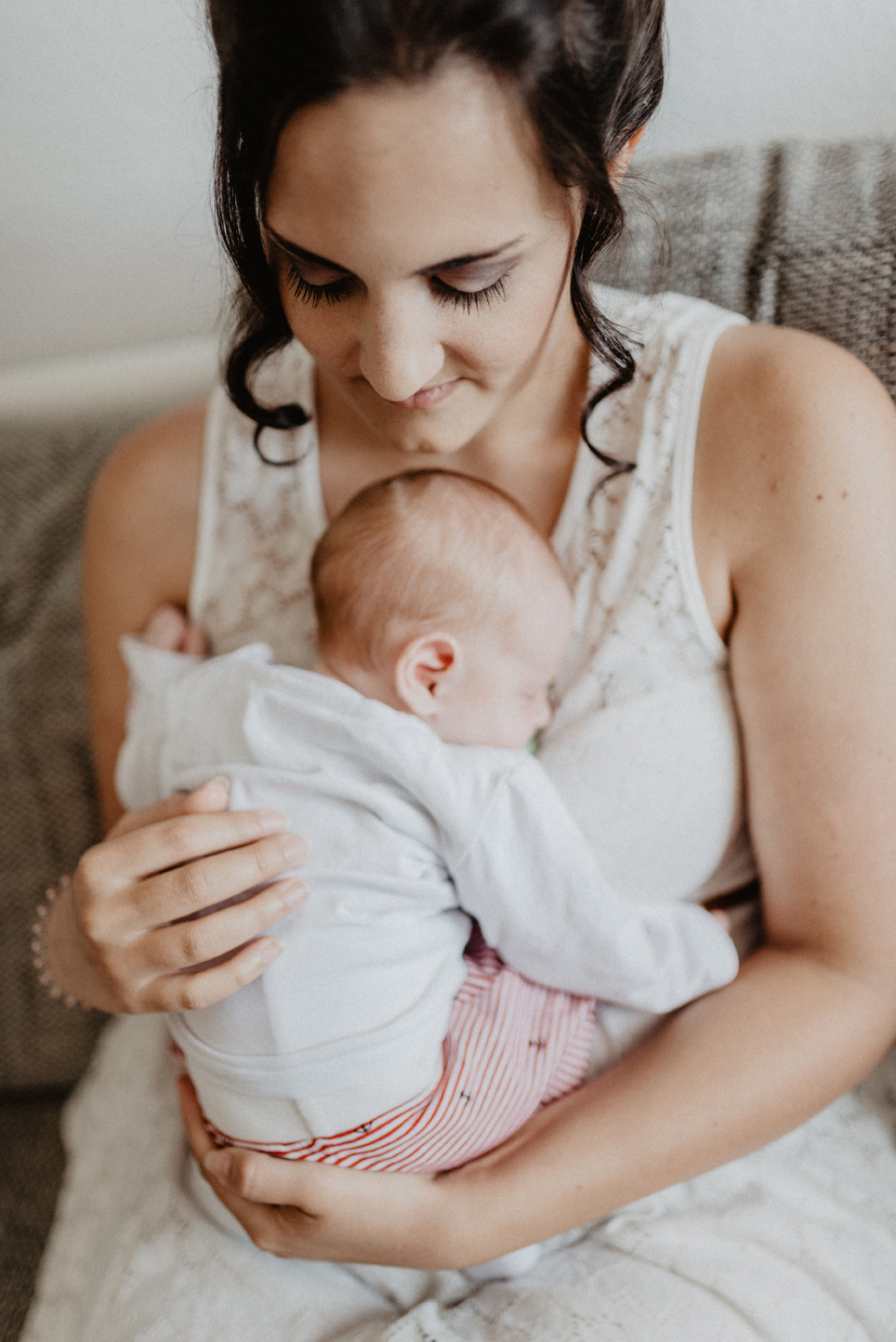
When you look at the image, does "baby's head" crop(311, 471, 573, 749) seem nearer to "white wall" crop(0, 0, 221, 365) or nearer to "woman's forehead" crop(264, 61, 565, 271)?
"woman's forehead" crop(264, 61, 565, 271)

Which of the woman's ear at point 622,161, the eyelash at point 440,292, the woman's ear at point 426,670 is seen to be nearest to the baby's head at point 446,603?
the woman's ear at point 426,670

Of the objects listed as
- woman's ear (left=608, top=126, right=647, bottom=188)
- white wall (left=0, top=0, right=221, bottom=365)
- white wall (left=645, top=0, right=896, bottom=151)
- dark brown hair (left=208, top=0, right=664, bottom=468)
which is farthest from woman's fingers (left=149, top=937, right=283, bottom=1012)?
white wall (left=645, top=0, right=896, bottom=151)

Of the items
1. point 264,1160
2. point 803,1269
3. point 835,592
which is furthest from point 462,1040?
point 835,592

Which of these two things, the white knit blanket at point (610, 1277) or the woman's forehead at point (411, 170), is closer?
the woman's forehead at point (411, 170)

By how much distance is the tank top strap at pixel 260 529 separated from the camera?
3.96 feet

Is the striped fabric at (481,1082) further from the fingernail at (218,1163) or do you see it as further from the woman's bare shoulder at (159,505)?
the woman's bare shoulder at (159,505)

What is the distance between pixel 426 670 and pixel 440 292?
37 centimetres

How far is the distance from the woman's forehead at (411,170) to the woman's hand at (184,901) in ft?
1.68

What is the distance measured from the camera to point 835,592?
933mm

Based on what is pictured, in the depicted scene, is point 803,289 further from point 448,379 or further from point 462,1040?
point 462,1040

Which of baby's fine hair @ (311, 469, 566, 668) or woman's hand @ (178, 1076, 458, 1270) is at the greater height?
baby's fine hair @ (311, 469, 566, 668)

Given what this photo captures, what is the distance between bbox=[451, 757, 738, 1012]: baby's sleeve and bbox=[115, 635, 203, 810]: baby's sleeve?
408 millimetres

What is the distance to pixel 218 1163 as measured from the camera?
3.21 feet

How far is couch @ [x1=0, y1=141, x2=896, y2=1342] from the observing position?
112 cm
